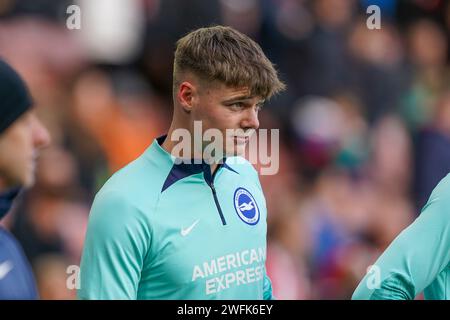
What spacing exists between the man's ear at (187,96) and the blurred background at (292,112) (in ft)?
8.44

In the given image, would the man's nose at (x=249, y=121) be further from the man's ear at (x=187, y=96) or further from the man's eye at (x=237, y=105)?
the man's ear at (x=187, y=96)

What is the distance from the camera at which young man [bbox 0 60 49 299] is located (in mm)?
2553

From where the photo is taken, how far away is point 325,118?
278 inches

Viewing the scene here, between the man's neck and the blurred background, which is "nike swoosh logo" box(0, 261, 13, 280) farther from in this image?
the blurred background

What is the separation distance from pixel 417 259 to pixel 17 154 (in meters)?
1.38

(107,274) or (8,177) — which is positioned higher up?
(8,177)

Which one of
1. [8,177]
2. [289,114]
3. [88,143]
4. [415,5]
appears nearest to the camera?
[8,177]

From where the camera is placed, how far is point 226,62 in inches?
123

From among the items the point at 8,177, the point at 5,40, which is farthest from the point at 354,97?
the point at 8,177

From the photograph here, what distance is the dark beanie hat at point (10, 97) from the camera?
255 cm

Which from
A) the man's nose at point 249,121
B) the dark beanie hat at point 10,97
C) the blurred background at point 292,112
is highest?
the dark beanie hat at point 10,97

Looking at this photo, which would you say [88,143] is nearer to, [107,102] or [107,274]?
[107,102]

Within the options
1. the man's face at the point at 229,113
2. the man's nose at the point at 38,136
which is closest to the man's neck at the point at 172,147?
the man's face at the point at 229,113
